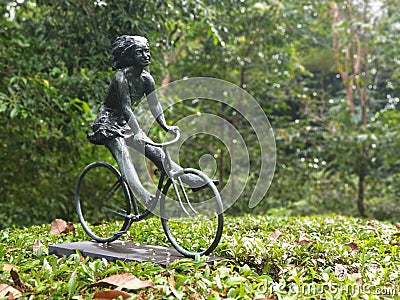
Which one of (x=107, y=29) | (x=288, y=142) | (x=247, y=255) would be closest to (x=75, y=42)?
(x=107, y=29)

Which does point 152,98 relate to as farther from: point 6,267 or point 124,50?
point 6,267

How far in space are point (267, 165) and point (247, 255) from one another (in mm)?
5475

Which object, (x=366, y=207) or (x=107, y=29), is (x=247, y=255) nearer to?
(x=107, y=29)

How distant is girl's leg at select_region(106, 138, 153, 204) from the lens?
2883 mm

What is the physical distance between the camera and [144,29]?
4855 mm

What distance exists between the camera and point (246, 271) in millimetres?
2342

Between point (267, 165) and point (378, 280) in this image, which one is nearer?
point (378, 280)

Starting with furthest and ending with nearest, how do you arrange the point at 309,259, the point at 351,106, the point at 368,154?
the point at 351,106, the point at 368,154, the point at 309,259

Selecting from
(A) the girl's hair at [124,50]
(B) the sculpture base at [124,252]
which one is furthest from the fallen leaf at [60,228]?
(A) the girl's hair at [124,50]

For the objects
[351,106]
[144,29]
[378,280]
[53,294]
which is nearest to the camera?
[53,294]

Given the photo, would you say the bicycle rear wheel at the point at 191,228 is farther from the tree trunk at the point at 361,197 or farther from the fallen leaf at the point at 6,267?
the tree trunk at the point at 361,197

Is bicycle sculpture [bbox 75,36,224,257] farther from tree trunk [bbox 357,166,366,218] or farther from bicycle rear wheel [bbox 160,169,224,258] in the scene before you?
tree trunk [bbox 357,166,366,218]
